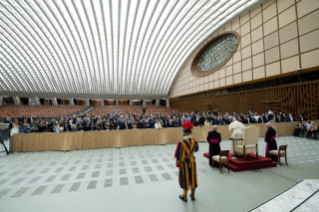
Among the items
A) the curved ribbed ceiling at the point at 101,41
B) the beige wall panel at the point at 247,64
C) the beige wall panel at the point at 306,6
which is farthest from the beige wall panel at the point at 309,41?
the curved ribbed ceiling at the point at 101,41

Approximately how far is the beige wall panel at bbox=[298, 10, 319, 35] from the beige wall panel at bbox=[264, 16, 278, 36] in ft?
6.56

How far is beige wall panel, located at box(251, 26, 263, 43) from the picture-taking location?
14970mm

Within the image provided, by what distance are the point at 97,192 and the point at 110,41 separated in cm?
2325

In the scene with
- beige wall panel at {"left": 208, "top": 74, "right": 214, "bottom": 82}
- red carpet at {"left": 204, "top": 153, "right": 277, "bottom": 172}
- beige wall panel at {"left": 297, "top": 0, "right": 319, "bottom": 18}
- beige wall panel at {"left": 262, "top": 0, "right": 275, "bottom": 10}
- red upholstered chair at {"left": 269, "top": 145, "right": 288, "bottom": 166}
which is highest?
beige wall panel at {"left": 262, "top": 0, "right": 275, "bottom": 10}

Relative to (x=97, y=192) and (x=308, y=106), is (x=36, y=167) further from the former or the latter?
(x=308, y=106)

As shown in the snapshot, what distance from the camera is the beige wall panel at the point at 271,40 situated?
1352 cm

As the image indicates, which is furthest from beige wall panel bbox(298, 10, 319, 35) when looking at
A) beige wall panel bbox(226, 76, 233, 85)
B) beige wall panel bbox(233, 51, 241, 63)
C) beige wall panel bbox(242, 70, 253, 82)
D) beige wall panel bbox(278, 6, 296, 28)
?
beige wall panel bbox(226, 76, 233, 85)

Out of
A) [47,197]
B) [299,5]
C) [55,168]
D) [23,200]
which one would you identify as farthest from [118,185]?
[299,5]

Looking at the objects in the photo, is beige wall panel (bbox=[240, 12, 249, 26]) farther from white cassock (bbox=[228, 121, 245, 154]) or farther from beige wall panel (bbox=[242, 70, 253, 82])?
white cassock (bbox=[228, 121, 245, 154])

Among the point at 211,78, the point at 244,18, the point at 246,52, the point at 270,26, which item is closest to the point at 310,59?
the point at 270,26

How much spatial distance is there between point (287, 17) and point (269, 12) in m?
2.12

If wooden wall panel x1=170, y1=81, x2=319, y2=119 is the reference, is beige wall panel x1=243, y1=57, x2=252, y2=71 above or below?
above

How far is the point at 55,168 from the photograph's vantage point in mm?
5516

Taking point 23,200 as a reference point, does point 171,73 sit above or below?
above
